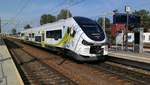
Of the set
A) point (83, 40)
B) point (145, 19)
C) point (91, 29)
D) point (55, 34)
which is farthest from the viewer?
point (145, 19)

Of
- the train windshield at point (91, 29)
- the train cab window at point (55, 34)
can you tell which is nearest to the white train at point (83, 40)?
the train windshield at point (91, 29)

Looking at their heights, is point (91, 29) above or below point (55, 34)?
above

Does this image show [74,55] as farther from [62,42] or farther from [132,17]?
[132,17]

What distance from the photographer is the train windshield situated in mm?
18266

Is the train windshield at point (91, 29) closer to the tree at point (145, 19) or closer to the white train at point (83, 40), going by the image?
the white train at point (83, 40)

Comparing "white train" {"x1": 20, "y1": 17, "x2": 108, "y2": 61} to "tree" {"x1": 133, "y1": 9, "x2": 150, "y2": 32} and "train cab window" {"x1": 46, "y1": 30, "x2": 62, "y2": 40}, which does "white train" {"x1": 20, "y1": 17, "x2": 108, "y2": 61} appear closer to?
"train cab window" {"x1": 46, "y1": 30, "x2": 62, "y2": 40}

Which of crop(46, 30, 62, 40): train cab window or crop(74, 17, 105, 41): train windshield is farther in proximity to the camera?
crop(46, 30, 62, 40): train cab window

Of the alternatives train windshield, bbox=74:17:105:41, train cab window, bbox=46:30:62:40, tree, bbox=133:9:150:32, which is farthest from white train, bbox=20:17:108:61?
tree, bbox=133:9:150:32

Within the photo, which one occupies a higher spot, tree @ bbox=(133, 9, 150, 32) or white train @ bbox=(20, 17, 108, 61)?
tree @ bbox=(133, 9, 150, 32)

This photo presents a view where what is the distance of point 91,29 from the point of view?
61.8 feet

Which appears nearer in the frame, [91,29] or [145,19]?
[91,29]

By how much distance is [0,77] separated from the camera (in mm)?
11828

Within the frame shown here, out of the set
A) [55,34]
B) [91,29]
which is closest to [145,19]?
[55,34]

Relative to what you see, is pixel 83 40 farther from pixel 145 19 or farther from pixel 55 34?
pixel 145 19
